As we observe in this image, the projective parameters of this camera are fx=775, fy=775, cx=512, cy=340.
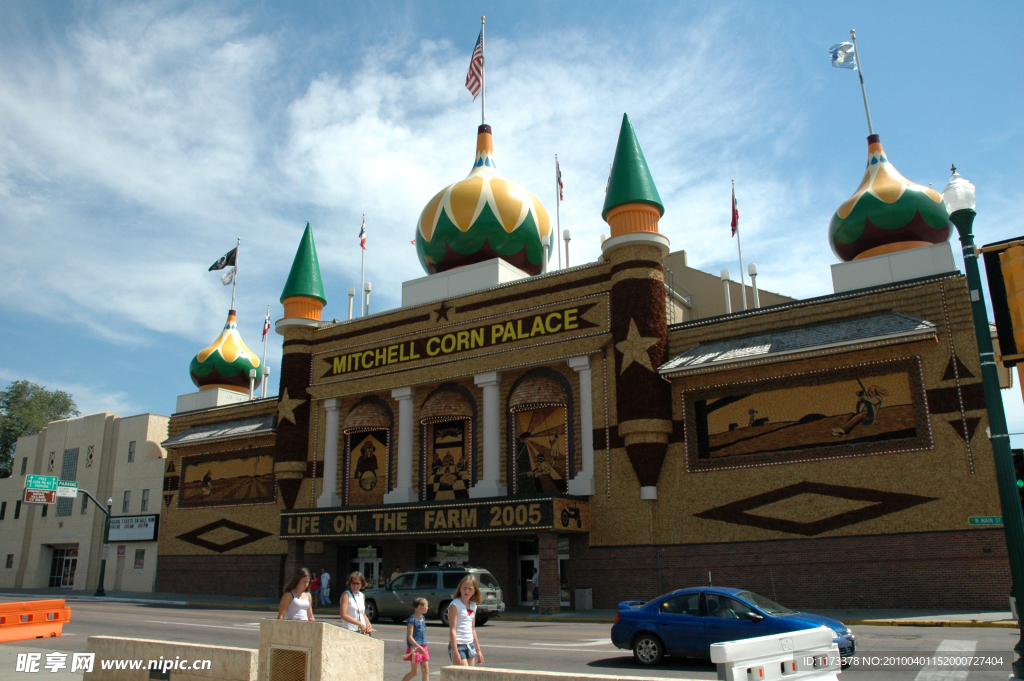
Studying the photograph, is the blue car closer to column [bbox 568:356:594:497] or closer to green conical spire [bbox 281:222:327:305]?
column [bbox 568:356:594:497]

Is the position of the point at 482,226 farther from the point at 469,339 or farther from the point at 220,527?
the point at 220,527

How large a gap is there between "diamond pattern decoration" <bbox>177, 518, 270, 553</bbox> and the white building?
4310 mm

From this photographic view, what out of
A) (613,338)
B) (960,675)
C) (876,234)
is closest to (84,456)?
(613,338)

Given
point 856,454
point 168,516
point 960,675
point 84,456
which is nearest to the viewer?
point 960,675

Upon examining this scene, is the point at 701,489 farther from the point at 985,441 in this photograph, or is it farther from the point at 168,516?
the point at 168,516

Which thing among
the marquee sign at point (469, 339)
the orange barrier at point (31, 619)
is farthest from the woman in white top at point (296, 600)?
the marquee sign at point (469, 339)

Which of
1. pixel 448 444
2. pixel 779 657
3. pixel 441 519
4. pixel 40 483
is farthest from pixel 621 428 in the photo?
pixel 40 483

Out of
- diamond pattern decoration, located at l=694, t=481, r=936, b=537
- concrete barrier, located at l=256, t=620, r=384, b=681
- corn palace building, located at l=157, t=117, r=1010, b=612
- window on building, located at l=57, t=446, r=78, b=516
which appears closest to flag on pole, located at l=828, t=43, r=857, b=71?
corn palace building, located at l=157, t=117, r=1010, b=612

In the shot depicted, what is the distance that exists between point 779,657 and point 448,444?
2677 cm

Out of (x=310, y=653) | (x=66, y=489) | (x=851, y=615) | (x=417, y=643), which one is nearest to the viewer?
(x=310, y=653)

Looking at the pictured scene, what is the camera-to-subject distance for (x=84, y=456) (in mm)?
50562

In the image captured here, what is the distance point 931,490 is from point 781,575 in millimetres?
5203

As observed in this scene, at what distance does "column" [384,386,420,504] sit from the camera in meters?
32.5

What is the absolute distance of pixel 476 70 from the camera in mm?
38375
